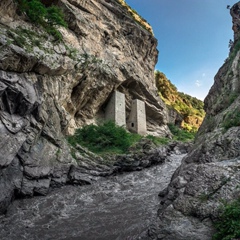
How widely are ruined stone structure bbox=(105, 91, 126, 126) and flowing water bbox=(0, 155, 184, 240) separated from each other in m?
13.3


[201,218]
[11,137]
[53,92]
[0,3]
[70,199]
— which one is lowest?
[70,199]

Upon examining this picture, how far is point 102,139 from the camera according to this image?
76.0 ft

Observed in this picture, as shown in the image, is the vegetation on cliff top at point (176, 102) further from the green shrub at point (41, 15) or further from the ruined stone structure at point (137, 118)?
the green shrub at point (41, 15)

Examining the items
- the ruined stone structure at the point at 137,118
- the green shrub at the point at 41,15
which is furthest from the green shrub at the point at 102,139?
the green shrub at the point at 41,15

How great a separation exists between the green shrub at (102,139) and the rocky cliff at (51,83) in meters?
1.30

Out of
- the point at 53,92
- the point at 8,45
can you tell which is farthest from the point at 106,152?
the point at 8,45

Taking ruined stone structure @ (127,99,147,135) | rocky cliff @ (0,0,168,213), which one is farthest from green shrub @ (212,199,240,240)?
ruined stone structure @ (127,99,147,135)

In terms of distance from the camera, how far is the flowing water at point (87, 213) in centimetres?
916

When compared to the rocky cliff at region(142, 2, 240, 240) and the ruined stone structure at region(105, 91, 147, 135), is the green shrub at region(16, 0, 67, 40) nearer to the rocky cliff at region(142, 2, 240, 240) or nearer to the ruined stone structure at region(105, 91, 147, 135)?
the ruined stone structure at region(105, 91, 147, 135)

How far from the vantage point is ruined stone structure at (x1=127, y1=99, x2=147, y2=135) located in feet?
108

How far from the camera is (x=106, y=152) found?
2136 cm

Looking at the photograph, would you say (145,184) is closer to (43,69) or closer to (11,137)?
(11,137)

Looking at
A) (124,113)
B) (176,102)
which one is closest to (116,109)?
(124,113)

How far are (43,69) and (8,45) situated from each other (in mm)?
3458
